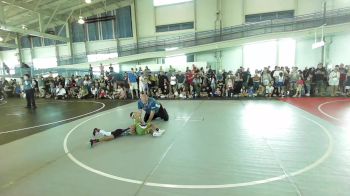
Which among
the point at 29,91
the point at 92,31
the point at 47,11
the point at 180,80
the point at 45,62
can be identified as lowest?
the point at 29,91

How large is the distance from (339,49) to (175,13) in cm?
1227

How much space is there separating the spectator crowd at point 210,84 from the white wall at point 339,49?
3.98m

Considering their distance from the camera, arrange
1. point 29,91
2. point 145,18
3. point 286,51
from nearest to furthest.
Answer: point 29,91, point 286,51, point 145,18

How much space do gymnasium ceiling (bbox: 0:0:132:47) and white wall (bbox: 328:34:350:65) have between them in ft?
54.0

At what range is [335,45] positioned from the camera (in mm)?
15703

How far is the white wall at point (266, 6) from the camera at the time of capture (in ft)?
56.6

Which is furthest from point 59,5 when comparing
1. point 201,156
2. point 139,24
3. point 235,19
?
point 201,156

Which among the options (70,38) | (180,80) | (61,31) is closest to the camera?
(180,80)

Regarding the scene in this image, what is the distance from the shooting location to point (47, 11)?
21453 millimetres

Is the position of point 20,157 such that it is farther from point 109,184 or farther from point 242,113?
point 242,113

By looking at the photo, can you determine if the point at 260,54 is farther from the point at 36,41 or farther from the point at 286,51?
the point at 36,41

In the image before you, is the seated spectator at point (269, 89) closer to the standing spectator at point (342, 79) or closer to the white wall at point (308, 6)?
the standing spectator at point (342, 79)

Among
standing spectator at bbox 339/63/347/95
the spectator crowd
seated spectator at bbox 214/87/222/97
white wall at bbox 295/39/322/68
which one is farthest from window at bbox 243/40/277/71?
seated spectator at bbox 214/87/222/97

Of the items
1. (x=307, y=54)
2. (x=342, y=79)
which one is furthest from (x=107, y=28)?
(x=342, y=79)
